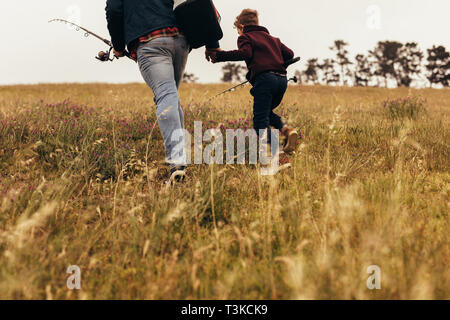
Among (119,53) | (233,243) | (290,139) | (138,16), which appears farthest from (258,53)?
(233,243)

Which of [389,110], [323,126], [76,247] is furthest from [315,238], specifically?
[389,110]

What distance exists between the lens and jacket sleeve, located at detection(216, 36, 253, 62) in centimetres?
335

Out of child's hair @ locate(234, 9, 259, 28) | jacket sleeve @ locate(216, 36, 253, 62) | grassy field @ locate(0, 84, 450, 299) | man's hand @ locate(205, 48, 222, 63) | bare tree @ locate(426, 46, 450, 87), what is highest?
bare tree @ locate(426, 46, 450, 87)

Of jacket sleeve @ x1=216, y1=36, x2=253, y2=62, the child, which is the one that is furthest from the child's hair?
jacket sleeve @ x1=216, y1=36, x2=253, y2=62

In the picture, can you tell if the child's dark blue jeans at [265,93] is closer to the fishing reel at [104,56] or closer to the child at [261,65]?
the child at [261,65]

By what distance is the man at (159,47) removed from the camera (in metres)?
2.74

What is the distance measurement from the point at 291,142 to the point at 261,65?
102 centimetres

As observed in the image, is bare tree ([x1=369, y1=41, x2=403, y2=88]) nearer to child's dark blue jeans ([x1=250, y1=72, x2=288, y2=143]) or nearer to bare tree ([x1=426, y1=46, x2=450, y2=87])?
bare tree ([x1=426, y1=46, x2=450, y2=87])

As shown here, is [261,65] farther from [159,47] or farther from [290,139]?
[159,47]

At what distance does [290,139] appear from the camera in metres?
3.69

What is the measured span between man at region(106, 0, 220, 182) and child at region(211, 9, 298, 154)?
0.78 metres

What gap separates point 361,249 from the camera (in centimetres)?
166
